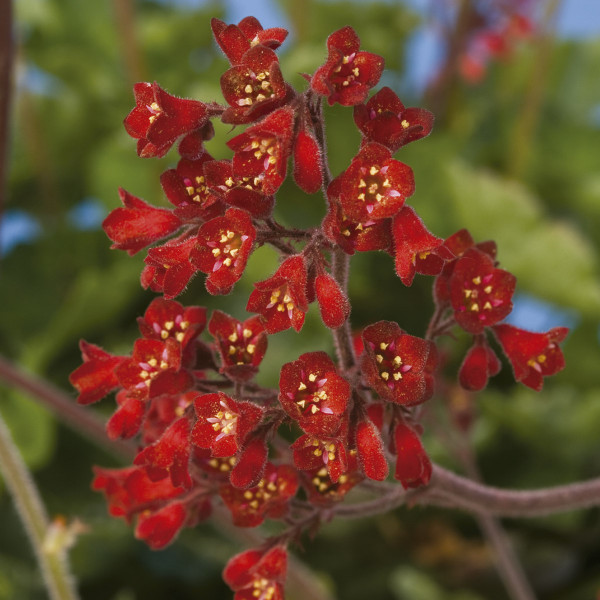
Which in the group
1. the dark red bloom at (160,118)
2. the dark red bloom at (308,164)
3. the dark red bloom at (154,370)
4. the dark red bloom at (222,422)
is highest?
the dark red bloom at (160,118)

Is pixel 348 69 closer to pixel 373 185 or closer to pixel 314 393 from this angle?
pixel 373 185

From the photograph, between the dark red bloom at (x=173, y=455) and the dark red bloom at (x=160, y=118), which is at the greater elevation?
the dark red bloom at (x=160, y=118)

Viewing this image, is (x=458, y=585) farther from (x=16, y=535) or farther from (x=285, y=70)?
(x=285, y=70)

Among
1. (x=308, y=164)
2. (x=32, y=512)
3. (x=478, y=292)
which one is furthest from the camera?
(x=32, y=512)

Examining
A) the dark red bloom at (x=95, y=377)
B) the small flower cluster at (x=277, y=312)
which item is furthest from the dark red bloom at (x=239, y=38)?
the dark red bloom at (x=95, y=377)

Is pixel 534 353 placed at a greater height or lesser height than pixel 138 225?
lesser

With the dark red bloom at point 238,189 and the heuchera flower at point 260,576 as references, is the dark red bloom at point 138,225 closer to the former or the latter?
the dark red bloom at point 238,189

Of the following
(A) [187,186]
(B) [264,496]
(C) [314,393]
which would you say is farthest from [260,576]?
(A) [187,186]

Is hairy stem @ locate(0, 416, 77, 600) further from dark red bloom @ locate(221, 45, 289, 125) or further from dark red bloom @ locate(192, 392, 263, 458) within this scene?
dark red bloom @ locate(221, 45, 289, 125)

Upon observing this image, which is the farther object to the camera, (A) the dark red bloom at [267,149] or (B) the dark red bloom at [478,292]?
(B) the dark red bloom at [478,292]
